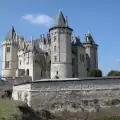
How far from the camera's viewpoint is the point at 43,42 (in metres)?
58.8

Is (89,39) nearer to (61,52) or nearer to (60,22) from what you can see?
(60,22)

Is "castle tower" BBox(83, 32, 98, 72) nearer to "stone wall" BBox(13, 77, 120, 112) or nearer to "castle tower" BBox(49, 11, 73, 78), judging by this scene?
"castle tower" BBox(49, 11, 73, 78)

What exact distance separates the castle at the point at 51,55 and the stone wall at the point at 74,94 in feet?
62.5

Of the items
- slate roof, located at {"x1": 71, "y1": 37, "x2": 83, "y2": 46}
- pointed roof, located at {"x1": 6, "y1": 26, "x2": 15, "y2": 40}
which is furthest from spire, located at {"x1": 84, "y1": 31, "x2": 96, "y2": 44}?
pointed roof, located at {"x1": 6, "y1": 26, "x2": 15, "y2": 40}

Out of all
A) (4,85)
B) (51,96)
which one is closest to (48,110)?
(51,96)

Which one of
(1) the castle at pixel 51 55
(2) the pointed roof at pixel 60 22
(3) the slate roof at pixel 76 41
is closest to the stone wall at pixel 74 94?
(1) the castle at pixel 51 55

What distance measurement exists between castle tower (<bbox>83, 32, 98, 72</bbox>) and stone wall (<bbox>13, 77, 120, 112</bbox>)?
104 feet

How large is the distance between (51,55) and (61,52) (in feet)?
7.94

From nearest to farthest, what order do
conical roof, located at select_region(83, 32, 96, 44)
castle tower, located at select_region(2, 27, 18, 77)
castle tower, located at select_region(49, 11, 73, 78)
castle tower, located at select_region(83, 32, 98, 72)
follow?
castle tower, located at select_region(49, 11, 73, 78) → castle tower, located at select_region(2, 27, 18, 77) → castle tower, located at select_region(83, 32, 98, 72) → conical roof, located at select_region(83, 32, 96, 44)

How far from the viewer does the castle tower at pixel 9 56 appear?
202 ft

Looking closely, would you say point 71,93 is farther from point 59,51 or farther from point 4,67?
point 4,67

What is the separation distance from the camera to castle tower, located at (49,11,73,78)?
5141 cm

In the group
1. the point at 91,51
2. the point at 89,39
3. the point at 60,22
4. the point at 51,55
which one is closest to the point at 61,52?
the point at 51,55

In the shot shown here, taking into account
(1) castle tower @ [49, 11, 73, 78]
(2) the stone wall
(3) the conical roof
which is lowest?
(2) the stone wall
